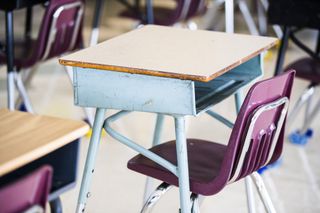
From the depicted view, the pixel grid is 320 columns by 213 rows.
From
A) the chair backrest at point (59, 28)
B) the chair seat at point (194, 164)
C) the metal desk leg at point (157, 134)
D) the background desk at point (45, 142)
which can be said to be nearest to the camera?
the background desk at point (45, 142)

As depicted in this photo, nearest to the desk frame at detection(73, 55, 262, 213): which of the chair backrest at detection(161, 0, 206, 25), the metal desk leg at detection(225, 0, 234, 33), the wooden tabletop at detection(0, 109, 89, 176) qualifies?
the wooden tabletop at detection(0, 109, 89, 176)

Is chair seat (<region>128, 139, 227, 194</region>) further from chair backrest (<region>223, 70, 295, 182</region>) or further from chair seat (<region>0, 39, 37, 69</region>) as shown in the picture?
chair seat (<region>0, 39, 37, 69</region>)

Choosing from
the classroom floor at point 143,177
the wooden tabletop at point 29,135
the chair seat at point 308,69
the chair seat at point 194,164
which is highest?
the wooden tabletop at point 29,135

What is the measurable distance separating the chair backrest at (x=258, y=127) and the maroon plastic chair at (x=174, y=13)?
2.11 meters

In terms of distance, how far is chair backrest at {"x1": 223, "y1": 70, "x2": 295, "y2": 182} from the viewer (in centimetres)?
206

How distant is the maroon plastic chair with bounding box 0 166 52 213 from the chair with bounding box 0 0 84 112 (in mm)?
1952

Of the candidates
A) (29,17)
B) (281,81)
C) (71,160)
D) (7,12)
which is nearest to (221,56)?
(281,81)

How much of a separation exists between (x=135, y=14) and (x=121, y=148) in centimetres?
122

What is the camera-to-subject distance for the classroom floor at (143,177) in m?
3.12

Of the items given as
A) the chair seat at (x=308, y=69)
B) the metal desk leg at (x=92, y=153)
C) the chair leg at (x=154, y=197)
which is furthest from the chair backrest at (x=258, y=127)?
the chair seat at (x=308, y=69)

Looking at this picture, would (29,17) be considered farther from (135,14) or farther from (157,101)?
(157,101)

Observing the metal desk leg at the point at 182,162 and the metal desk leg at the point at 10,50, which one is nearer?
the metal desk leg at the point at 182,162

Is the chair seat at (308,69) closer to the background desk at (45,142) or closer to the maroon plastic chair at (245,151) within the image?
the maroon plastic chair at (245,151)

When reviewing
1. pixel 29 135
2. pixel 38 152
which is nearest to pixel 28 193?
pixel 38 152
